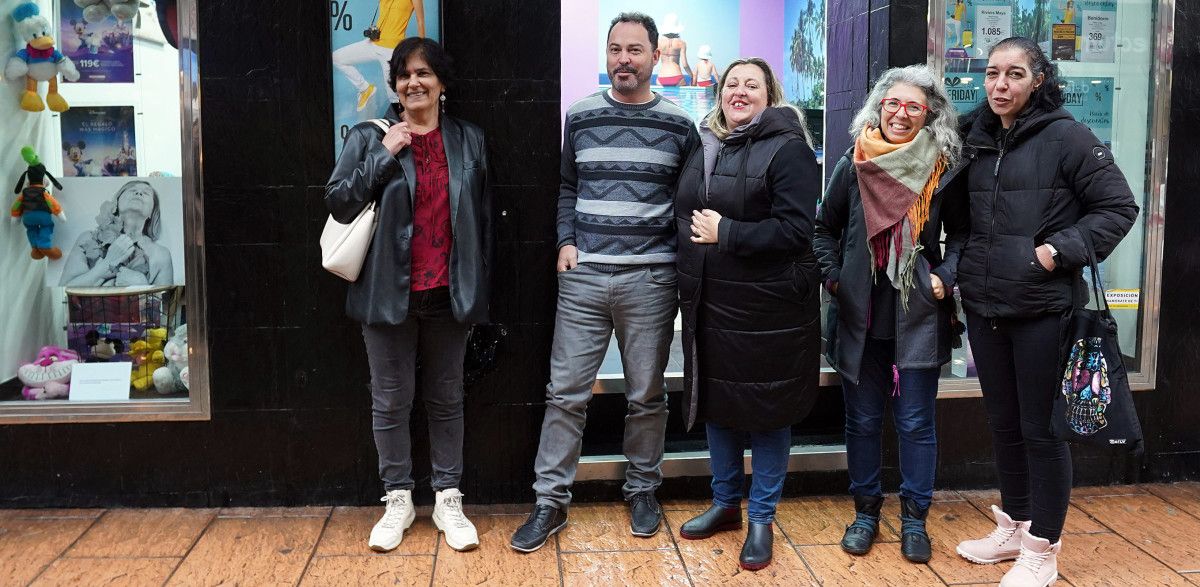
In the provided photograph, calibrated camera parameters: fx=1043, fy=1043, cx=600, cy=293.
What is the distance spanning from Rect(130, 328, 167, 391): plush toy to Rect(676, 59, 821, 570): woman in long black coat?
6.53 feet

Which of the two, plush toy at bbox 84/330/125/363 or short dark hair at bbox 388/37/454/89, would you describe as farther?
plush toy at bbox 84/330/125/363

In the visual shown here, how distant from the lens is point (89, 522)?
3.69m

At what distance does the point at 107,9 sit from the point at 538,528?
2417 millimetres

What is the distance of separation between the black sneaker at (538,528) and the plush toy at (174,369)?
1392 mm

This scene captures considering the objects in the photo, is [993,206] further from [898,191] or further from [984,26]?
[984,26]

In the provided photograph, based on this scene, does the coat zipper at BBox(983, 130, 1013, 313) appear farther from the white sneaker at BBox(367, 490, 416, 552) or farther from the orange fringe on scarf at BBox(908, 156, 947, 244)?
the white sneaker at BBox(367, 490, 416, 552)

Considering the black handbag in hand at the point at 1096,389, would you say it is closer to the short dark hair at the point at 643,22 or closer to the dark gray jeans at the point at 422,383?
the short dark hair at the point at 643,22

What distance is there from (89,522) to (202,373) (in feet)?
2.11

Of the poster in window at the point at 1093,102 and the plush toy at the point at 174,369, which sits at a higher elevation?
the poster in window at the point at 1093,102

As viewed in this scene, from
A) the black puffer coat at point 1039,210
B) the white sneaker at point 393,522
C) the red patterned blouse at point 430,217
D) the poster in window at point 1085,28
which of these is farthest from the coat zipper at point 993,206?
the white sneaker at point 393,522

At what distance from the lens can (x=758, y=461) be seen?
3.39 metres

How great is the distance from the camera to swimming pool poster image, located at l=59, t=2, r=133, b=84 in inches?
148

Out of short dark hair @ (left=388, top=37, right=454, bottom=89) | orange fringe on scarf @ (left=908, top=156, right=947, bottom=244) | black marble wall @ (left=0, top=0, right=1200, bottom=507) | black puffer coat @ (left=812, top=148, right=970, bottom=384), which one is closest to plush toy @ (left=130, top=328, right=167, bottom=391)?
black marble wall @ (left=0, top=0, right=1200, bottom=507)

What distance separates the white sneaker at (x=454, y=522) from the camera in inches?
137
